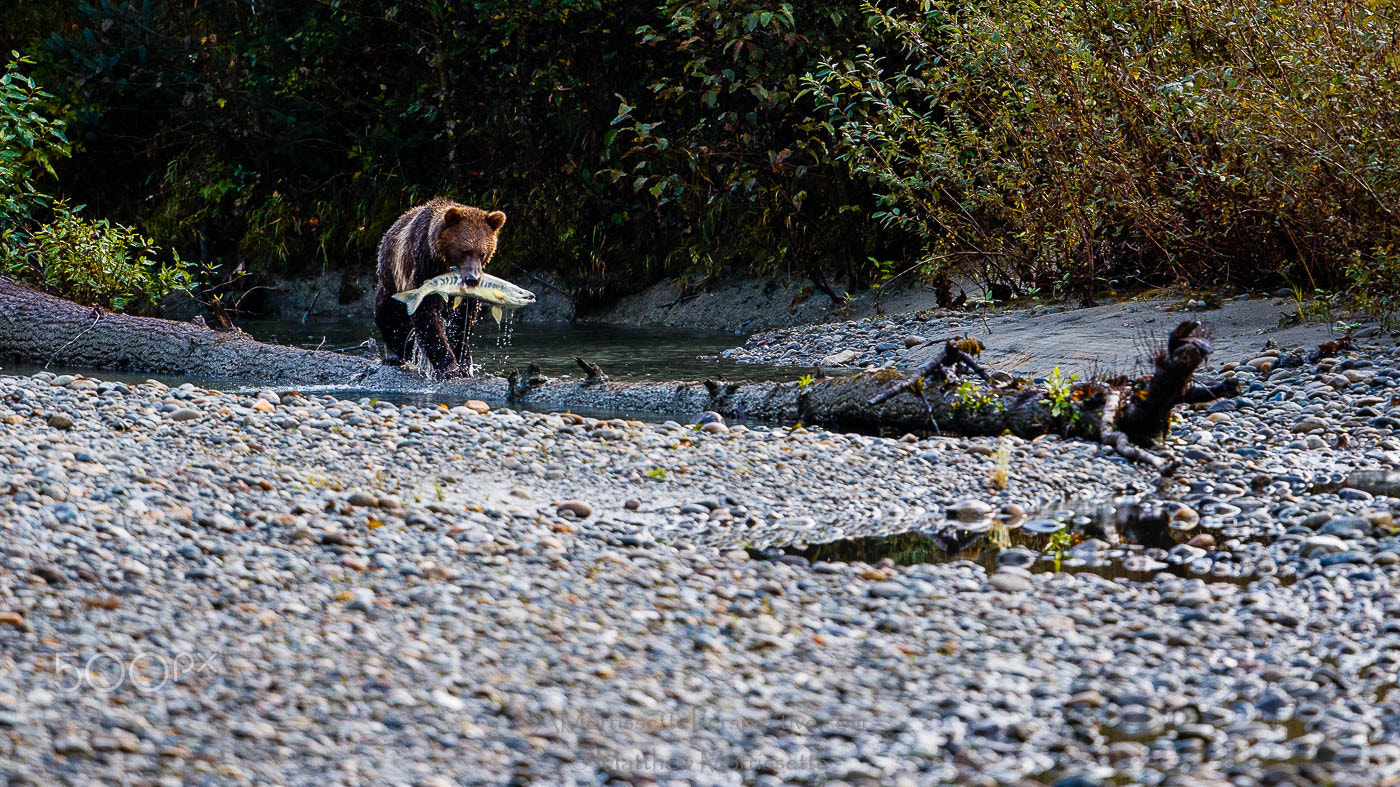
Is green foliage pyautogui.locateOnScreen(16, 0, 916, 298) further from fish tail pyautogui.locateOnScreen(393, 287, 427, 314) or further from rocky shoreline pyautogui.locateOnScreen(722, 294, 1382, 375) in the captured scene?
fish tail pyautogui.locateOnScreen(393, 287, 427, 314)

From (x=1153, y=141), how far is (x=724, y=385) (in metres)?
3.81

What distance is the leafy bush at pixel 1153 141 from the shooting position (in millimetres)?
7418

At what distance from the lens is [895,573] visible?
12.8 ft

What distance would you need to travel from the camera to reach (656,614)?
3.45 metres

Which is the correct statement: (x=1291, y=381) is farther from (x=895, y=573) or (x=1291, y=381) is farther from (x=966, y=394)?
(x=895, y=573)

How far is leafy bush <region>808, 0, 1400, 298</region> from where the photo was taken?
7418 mm

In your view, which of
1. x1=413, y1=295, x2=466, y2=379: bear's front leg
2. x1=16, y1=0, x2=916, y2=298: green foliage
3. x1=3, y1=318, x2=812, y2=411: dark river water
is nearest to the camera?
x1=413, y1=295, x2=466, y2=379: bear's front leg

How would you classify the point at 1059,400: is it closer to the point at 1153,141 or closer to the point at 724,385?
the point at 724,385

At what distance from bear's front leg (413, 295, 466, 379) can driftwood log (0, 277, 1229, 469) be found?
0.81 feet

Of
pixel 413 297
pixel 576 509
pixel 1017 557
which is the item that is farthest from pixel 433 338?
pixel 1017 557

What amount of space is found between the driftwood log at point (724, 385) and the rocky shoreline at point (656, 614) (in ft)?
1.20

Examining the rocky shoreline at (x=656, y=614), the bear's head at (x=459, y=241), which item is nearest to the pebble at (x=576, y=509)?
the rocky shoreline at (x=656, y=614)

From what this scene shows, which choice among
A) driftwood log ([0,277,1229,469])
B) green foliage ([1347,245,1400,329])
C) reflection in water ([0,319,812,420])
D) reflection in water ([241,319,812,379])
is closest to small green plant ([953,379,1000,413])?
driftwood log ([0,277,1229,469])

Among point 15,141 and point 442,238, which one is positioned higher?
point 15,141
